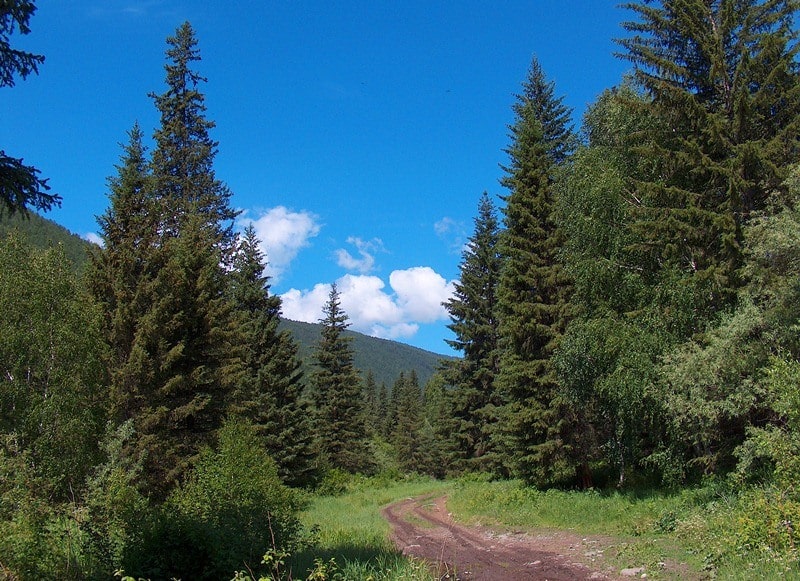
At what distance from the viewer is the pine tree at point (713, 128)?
14.3 m

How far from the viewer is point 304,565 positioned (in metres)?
10.2

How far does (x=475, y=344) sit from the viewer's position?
35.6m

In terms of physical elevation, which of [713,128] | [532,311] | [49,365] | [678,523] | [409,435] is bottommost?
[409,435]

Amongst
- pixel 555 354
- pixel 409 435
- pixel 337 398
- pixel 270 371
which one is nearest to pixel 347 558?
pixel 555 354

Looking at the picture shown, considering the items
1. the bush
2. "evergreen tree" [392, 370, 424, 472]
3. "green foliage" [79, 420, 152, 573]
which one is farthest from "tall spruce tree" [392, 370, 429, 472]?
"green foliage" [79, 420, 152, 573]

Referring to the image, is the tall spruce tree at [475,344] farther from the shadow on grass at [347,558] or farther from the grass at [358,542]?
the shadow on grass at [347,558]

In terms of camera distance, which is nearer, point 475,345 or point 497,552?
point 497,552

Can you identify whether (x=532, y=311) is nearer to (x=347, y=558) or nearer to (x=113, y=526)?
(x=347, y=558)

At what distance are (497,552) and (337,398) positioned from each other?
30073 millimetres

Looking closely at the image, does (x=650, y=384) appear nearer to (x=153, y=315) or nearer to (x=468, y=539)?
(x=468, y=539)

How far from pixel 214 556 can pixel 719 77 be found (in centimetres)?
1772

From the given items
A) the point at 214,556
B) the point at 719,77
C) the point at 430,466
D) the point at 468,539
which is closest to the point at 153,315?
the point at 214,556

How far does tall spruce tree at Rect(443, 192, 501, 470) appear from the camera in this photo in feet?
113

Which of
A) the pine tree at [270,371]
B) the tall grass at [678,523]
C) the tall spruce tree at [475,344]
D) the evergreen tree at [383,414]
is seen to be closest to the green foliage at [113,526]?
the tall grass at [678,523]
